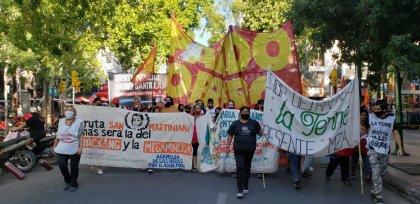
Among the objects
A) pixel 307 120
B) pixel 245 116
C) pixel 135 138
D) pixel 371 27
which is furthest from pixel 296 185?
pixel 135 138

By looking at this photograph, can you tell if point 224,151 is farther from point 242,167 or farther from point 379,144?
point 379,144

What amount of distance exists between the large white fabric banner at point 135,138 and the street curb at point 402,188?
4.20 metres

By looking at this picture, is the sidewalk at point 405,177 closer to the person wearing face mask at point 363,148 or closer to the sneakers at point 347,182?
the person wearing face mask at point 363,148

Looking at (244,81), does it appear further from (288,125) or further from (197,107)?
(288,125)

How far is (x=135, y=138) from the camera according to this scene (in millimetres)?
11297

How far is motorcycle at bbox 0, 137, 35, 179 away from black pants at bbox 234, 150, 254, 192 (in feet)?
16.3

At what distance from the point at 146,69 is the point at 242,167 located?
Result: 9179mm

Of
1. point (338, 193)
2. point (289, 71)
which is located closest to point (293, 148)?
point (338, 193)

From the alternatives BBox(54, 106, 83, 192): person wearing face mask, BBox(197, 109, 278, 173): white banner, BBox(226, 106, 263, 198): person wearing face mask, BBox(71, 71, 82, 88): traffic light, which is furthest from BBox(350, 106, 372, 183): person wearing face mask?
BBox(71, 71, 82, 88): traffic light

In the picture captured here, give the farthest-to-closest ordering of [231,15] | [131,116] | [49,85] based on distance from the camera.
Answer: [231,15]
[49,85]
[131,116]

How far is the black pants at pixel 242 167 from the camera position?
8.32 metres

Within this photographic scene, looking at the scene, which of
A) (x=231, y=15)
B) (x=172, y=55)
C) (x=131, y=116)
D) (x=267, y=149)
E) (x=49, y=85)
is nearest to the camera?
(x=267, y=149)

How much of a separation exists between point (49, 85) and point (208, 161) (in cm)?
2080

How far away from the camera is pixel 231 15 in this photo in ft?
159
